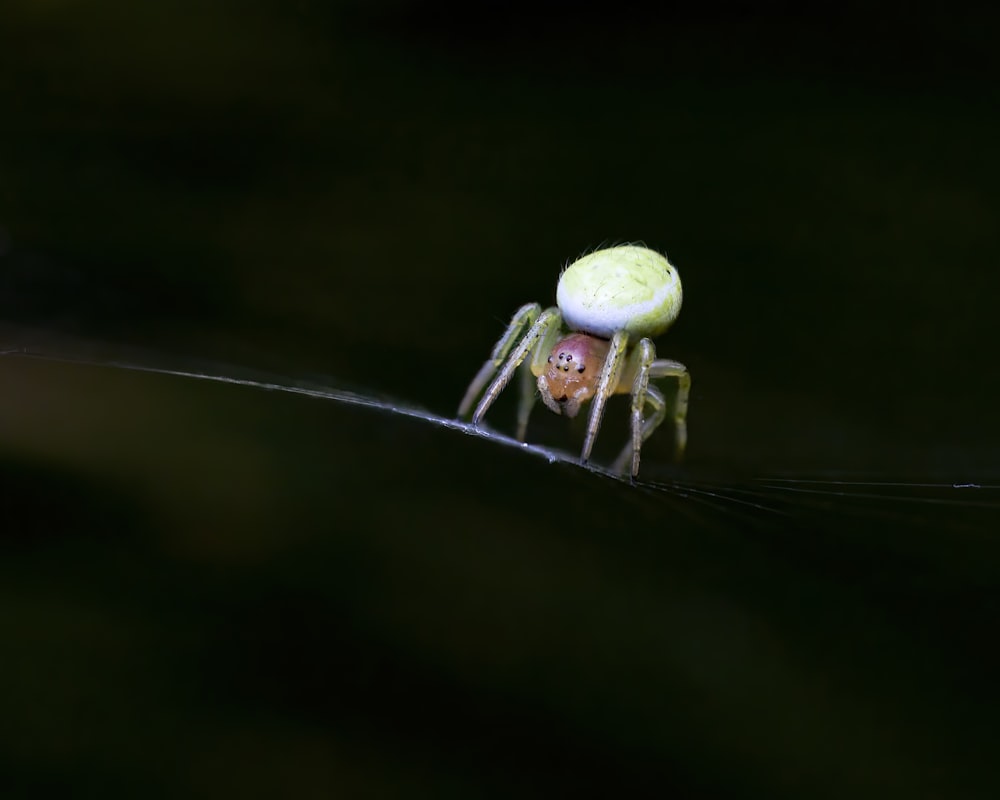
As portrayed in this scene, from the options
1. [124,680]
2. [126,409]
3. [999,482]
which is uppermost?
[999,482]

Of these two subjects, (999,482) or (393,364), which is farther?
(393,364)

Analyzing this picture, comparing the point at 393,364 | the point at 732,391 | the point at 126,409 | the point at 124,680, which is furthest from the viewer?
the point at 732,391

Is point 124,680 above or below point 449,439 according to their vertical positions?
below

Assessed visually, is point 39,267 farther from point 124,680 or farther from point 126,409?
point 124,680

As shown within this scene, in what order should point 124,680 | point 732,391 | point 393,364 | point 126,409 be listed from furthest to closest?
point 732,391
point 393,364
point 126,409
point 124,680

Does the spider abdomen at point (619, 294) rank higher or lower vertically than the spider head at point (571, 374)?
higher

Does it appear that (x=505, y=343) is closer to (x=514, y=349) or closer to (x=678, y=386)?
(x=514, y=349)

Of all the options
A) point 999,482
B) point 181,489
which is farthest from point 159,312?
point 999,482
